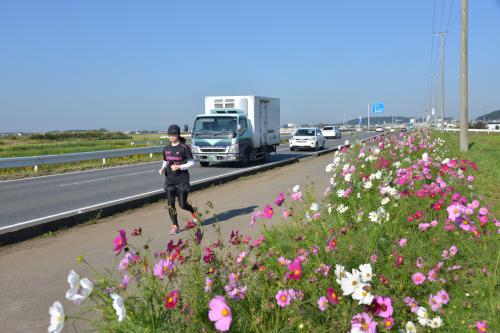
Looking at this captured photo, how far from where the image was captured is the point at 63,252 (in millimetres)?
6633

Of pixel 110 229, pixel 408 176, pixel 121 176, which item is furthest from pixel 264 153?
pixel 408 176

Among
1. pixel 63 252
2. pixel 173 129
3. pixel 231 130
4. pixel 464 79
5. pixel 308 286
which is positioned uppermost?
pixel 464 79

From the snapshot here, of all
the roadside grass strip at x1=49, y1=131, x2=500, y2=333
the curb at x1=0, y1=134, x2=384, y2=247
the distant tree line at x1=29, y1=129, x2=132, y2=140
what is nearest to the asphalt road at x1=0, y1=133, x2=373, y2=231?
the curb at x1=0, y1=134, x2=384, y2=247

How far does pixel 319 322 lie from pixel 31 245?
557 cm

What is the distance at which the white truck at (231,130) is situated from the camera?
2011cm

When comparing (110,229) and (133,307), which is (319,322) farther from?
(110,229)

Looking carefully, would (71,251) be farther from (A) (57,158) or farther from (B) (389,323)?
(A) (57,158)

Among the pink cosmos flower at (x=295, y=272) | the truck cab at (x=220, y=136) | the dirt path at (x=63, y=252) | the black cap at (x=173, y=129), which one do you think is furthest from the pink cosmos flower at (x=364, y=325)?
the truck cab at (x=220, y=136)

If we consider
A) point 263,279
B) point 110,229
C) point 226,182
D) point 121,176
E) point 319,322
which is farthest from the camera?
point 121,176

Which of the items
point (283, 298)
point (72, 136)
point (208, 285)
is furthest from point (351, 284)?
point (72, 136)

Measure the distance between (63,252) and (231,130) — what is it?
554 inches

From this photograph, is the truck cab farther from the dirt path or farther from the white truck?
the dirt path

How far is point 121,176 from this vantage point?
57.7 ft

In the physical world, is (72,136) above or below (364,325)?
above
